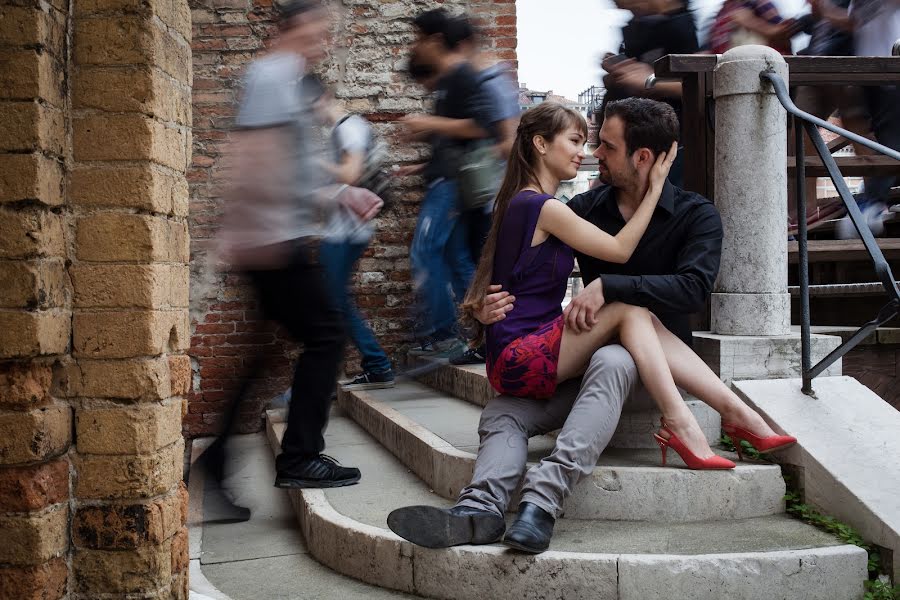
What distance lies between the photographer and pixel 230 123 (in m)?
6.43

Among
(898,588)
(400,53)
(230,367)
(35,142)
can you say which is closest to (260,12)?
(400,53)

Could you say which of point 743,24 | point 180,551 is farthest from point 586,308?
point 743,24

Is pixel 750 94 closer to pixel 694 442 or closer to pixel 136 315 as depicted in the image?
pixel 694 442

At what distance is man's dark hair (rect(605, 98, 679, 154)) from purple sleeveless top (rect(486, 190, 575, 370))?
0.40 meters

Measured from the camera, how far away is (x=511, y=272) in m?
3.42

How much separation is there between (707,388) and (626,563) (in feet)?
2.90

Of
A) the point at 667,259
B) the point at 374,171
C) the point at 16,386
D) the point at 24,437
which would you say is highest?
the point at 374,171

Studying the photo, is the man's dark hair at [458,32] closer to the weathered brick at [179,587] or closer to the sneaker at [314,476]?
the sneaker at [314,476]

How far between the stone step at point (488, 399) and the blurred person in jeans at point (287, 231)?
3.75 ft

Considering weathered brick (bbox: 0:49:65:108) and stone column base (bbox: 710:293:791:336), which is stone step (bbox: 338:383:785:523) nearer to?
stone column base (bbox: 710:293:791:336)

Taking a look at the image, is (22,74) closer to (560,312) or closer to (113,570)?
(113,570)

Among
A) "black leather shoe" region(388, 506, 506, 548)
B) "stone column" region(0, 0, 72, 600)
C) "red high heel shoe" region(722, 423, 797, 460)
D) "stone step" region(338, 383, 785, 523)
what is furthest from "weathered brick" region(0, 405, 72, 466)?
"red high heel shoe" region(722, 423, 797, 460)

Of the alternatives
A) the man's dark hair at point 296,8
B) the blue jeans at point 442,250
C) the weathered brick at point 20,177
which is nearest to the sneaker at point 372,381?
the blue jeans at point 442,250

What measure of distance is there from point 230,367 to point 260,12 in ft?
8.16
